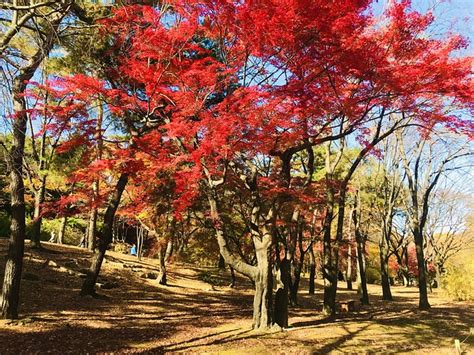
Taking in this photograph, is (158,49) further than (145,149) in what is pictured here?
No

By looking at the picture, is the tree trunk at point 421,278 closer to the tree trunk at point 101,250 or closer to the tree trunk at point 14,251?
the tree trunk at point 101,250

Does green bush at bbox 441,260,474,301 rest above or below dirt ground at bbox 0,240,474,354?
above

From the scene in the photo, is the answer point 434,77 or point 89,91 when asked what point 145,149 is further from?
point 434,77

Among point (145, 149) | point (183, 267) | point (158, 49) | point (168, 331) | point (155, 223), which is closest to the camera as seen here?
point (168, 331)

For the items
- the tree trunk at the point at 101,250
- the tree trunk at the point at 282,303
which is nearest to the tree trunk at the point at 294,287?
the tree trunk at the point at 282,303

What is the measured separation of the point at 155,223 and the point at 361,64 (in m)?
10.6

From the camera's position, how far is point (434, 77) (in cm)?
884

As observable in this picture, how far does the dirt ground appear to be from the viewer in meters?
7.28

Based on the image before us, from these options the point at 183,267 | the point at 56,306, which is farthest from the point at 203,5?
the point at 183,267

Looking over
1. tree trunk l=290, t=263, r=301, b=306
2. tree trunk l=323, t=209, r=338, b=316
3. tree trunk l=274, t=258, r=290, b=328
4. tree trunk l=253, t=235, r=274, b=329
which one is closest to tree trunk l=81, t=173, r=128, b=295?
tree trunk l=253, t=235, r=274, b=329

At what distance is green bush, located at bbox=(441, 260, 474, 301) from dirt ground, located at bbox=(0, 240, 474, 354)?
6.53ft

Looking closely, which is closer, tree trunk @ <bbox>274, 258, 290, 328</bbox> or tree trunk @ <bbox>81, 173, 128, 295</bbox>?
tree trunk @ <bbox>274, 258, 290, 328</bbox>

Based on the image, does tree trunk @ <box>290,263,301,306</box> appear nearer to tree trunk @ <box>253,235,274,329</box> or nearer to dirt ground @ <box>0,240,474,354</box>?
dirt ground @ <box>0,240,474,354</box>

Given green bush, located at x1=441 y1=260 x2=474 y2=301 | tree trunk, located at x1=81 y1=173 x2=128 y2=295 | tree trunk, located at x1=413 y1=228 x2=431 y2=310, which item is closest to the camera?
tree trunk, located at x1=81 y1=173 x2=128 y2=295
